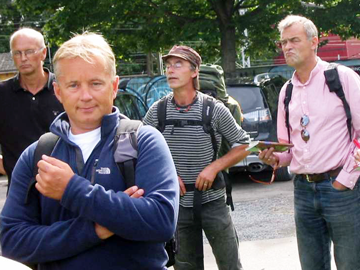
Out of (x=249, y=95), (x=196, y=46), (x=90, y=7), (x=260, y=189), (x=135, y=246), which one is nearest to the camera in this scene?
(x=135, y=246)

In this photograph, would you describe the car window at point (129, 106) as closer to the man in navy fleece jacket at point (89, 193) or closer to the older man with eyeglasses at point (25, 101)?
the older man with eyeglasses at point (25, 101)

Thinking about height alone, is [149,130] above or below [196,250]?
above

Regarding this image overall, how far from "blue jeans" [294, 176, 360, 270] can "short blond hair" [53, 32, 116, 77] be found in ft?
6.69

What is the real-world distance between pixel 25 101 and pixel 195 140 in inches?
48.8

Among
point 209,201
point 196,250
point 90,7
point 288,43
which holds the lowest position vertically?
point 196,250

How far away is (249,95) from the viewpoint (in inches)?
487

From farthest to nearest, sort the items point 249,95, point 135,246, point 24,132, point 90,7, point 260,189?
point 90,7 < point 249,95 < point 260,189 < point 24,132 < point 135,246

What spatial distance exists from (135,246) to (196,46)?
21.3 metres

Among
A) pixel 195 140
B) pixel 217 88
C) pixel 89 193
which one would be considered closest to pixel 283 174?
pixel 217 88

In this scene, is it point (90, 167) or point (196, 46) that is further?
point (196, 46)

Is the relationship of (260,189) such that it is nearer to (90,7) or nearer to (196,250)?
(196,250)

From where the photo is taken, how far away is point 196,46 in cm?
2336

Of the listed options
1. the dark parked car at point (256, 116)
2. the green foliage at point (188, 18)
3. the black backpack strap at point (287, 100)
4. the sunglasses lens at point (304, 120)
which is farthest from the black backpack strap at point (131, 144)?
the green foliage at point (188, 18)

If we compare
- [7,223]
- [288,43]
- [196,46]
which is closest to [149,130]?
[7,223]
